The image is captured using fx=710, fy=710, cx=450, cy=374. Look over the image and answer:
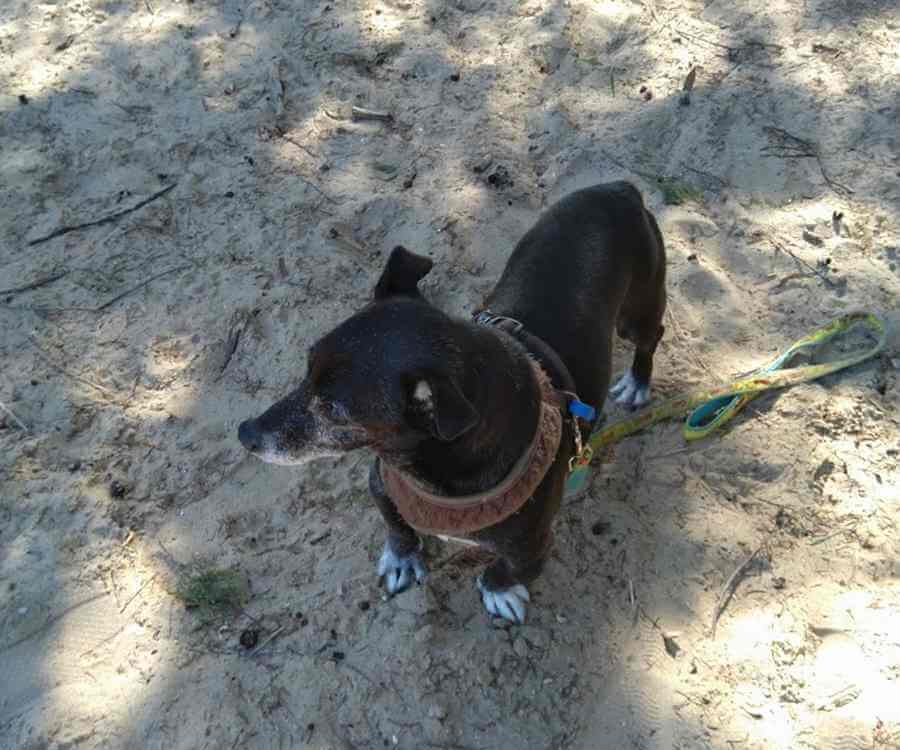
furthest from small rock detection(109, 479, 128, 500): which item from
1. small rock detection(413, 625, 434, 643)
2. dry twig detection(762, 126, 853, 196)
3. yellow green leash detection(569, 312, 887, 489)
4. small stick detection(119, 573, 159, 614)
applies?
dry twig detection(762, 126, 853, 196)

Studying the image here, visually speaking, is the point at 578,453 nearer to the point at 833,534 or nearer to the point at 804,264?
the point at 833,534

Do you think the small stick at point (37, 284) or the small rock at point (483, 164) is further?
the small rock at point (483, 164)

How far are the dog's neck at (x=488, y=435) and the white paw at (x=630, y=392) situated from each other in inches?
69.2

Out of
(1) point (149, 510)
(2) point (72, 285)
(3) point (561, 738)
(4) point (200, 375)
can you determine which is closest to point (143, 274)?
(2) point (72, 285)

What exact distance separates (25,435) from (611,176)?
399 centimetres

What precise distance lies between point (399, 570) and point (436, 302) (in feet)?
5.81

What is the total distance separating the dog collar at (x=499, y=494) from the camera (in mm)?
2596

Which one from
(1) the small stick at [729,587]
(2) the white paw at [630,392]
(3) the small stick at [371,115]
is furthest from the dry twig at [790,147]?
(1) the small stick at [729,587]

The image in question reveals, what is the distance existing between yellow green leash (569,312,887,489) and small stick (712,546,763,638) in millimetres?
698

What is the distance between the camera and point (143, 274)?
462 centimetres

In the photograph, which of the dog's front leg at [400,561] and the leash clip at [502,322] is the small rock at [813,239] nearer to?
the leash clip at [502,322]

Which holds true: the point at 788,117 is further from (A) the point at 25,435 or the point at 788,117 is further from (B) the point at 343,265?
(A) the point at 25,435

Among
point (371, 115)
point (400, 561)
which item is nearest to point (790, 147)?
point (371, 115)

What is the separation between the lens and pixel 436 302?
177 inches
